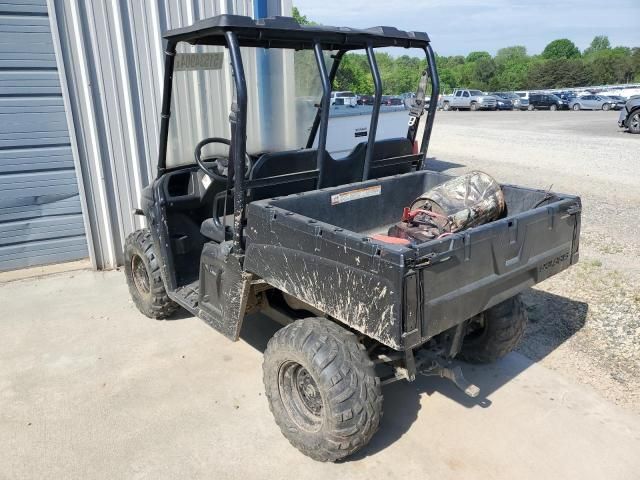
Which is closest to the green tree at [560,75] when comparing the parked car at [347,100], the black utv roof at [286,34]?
the parked car at [347,100]

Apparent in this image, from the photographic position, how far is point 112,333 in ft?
14.7

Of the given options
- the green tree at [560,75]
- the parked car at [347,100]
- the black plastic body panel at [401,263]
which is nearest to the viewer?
the black plastic body panel at [401,263]

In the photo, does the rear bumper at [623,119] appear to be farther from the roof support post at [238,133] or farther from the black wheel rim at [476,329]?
the roof support post at [238,133]

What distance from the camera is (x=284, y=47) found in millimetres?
3479

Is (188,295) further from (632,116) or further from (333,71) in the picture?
(632,116)

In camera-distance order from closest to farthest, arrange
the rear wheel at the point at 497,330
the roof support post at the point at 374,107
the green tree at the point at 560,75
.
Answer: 1. the roof support post at the point at 374,107
2. the rear wheel at the point at 497,330
3. the green tree at the point at 560,75

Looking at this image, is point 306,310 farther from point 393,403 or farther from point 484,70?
point 484,70

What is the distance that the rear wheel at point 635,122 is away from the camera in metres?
18.0

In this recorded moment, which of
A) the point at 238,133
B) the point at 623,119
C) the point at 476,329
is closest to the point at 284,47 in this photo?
the point at 238,133

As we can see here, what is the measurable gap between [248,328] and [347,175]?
1583 mm

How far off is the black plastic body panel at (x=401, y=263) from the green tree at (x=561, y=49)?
4134 inches

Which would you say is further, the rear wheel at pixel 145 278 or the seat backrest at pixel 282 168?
the rear wheel at pixel 145 278

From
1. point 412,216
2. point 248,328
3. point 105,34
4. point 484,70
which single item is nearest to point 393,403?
point 412,216

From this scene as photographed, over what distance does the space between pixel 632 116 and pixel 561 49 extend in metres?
90.1
